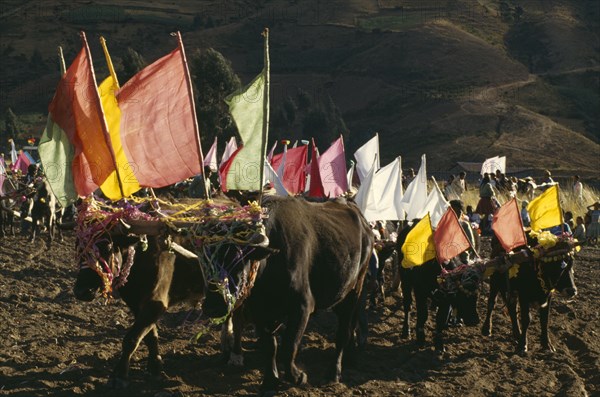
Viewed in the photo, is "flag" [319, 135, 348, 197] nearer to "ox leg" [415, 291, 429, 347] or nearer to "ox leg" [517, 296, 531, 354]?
"ox leg" [415, 291, 429, 347]

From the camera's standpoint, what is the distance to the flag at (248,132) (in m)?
10.4

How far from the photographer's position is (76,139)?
10.0m

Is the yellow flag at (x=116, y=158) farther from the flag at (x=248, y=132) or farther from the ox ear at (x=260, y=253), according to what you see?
the ox ear at (x=260, y=253)

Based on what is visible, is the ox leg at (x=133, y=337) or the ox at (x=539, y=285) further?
the ox at (x=539, y=285)

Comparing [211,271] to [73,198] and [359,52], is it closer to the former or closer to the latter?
[73,198]

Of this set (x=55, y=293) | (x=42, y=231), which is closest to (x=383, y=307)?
(x=55, y=293)

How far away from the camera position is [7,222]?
86.7ft

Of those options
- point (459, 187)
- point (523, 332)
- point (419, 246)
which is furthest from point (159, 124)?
point (459, 187)

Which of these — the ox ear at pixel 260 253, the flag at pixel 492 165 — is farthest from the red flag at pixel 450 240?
the flag at pixel 492 165

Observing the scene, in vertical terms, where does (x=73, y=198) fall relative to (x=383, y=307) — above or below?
above

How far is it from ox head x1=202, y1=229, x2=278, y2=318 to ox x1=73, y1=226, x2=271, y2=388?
0.09 ft

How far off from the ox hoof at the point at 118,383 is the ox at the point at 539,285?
6491 mm

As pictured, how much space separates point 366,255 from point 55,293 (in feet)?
21.0

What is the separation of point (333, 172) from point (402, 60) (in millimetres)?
73882
